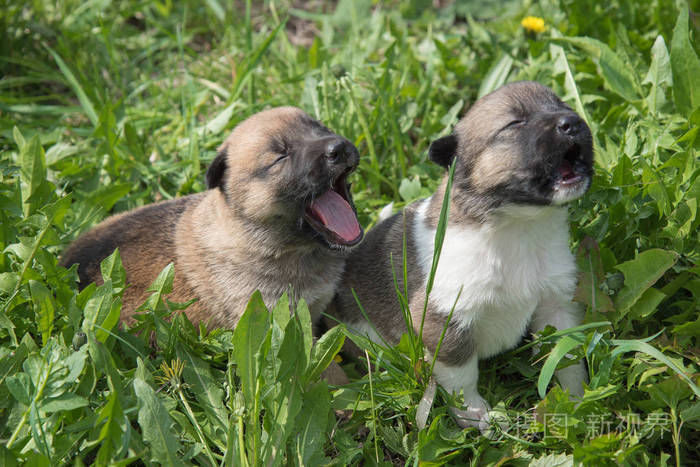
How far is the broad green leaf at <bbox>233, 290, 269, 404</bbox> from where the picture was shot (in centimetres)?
333

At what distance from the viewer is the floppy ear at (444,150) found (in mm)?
3959

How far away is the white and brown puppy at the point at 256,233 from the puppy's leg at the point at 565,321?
1126 millimetres

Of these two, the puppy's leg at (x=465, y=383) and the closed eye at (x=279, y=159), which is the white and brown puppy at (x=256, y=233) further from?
the puppy's leg at (x=465, y=383)

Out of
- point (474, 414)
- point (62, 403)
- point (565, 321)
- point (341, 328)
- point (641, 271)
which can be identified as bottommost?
point (474, 414)

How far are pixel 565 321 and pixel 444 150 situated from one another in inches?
45.9

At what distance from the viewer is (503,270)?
149 inches

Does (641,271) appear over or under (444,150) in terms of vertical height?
under

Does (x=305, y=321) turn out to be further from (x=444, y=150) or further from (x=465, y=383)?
(x=444, y=150)

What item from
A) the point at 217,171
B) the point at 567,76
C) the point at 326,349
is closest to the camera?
the point at 326,349

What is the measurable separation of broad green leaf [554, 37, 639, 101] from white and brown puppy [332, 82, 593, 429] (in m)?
1.25

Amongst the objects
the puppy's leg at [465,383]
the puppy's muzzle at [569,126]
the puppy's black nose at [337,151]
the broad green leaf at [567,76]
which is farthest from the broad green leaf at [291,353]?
the broad green leaf at [567,76]

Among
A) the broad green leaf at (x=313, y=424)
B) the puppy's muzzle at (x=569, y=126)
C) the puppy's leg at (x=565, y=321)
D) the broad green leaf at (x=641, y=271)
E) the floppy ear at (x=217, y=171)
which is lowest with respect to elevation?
the puppy's leg at (x=565, y=321)

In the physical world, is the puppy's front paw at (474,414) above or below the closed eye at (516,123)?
below

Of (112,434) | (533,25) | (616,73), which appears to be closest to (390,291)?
(112,434)
